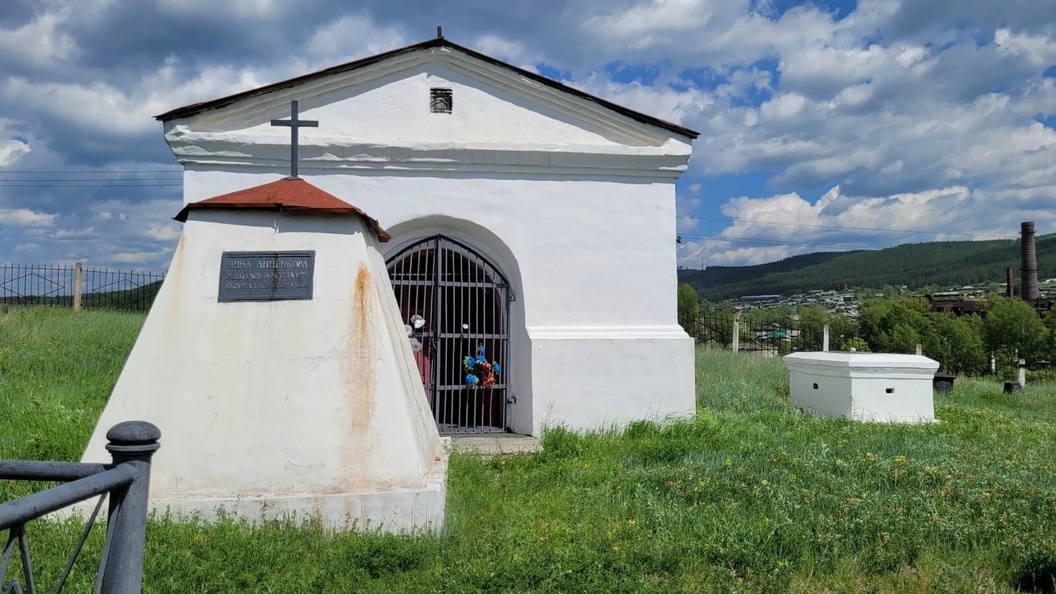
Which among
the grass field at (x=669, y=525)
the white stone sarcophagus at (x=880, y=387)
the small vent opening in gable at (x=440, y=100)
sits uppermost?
the small vent opening in gable at (x=440, y=100)

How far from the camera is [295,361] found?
186 inches

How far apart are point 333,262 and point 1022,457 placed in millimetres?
6923

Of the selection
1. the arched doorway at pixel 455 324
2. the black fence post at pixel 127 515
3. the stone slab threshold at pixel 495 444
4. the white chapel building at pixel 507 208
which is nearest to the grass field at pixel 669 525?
the stone slab threshold at pixel 495 444

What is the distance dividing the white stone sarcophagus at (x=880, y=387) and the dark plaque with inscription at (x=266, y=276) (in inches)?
315

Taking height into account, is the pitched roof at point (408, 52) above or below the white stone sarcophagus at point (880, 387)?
above

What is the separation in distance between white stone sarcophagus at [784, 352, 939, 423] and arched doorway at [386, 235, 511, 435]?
5.04 metres

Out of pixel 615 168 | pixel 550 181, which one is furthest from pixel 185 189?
pixel 615 168

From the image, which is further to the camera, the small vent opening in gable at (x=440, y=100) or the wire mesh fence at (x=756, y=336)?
the wire mesh fence at (x=756, y=336)

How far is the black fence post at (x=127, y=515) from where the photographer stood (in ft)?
7.43

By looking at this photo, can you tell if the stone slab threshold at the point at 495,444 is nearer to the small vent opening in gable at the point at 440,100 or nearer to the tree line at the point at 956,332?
the small vent opening in gable at the point at 440,100

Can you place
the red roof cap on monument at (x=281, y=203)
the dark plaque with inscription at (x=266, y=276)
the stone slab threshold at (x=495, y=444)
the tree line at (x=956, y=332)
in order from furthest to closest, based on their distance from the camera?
the tree line at (x=956, y=332), the stone slab threshold at (x=495, y=444), the red roof cap on monument at (x=281, y=203), the dark plaque with inscription at (x=266, y=276)

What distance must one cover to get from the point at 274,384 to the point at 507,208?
4264mm

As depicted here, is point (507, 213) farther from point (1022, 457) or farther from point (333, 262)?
point (1022, 457)

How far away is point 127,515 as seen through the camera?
7.55ft
